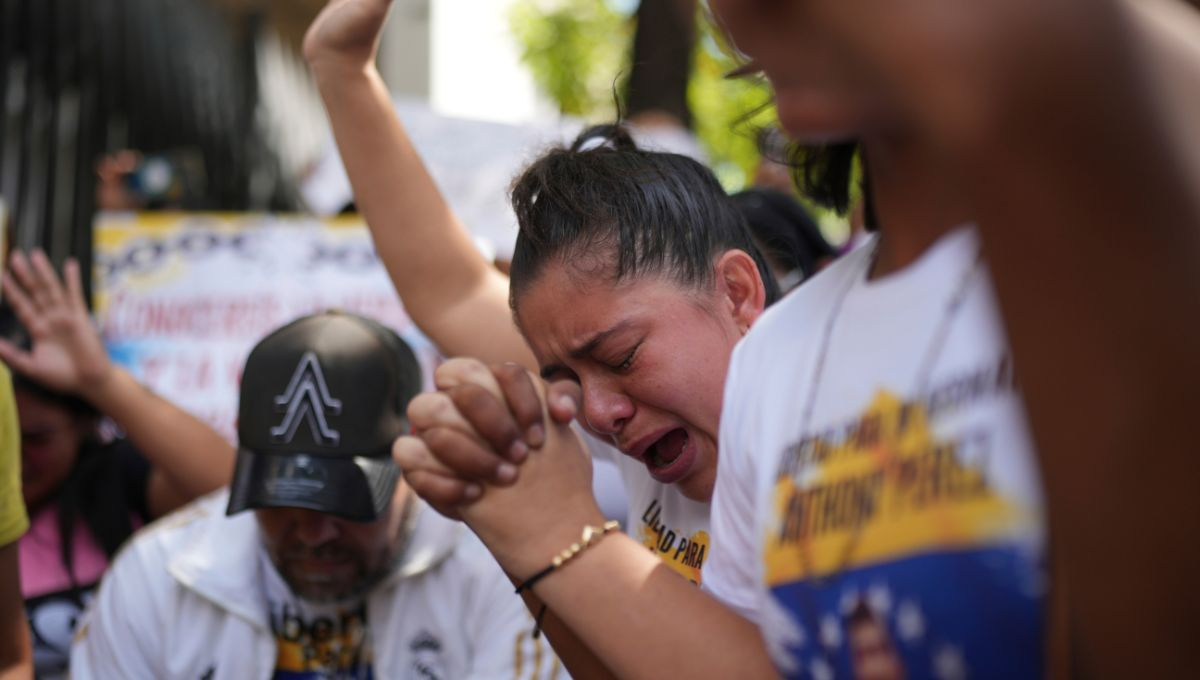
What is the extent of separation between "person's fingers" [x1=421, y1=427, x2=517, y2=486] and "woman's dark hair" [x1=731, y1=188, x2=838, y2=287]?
5.14 ft

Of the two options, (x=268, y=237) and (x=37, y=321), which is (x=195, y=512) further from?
(x=268, y=237)

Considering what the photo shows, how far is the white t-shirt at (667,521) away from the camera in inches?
73.6

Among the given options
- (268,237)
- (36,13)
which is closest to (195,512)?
(268,237)

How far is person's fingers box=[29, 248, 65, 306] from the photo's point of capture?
129 inches

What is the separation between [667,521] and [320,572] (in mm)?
994

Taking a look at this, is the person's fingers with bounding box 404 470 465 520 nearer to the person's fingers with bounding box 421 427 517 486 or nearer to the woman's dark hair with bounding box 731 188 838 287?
the person's fingers with bounding box 421 427 517 486

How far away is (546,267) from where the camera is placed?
1.86 meters

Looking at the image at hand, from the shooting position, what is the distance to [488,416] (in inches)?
46.1

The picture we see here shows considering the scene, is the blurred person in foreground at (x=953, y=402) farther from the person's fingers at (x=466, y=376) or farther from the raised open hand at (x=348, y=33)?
the raised open hand at (x=348, y=33)

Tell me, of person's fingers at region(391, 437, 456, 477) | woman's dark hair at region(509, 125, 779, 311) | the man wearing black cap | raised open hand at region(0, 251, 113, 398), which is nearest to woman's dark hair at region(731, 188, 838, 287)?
woman's dark hair at region(509, 125, 779, 311)

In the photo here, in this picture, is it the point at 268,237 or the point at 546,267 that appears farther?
the point at 268,237

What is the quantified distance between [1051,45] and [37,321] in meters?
3.08

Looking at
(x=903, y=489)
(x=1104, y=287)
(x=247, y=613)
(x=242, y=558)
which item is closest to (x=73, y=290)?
(x=242, y=558)

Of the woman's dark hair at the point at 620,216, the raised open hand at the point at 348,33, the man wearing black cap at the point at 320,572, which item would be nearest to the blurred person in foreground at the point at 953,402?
the woman's dark hair at the point at 620,216
